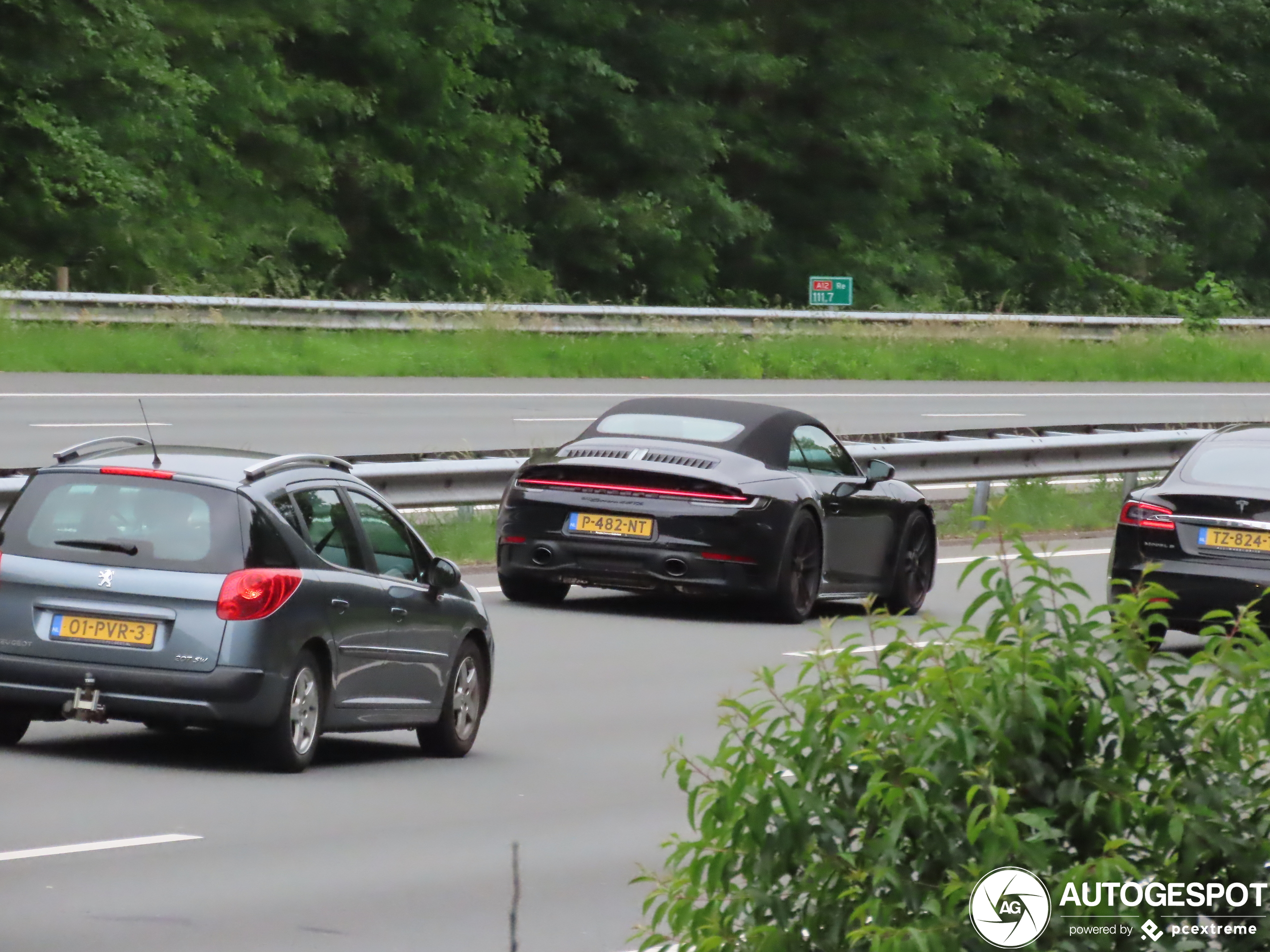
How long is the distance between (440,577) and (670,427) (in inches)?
195

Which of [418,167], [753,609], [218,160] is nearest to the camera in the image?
[753,609]

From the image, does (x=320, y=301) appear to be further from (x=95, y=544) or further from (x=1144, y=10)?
(x=1144, y=10)

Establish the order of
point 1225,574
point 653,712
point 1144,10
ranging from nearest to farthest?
point 653,712, point 1225,574, point 1144,10

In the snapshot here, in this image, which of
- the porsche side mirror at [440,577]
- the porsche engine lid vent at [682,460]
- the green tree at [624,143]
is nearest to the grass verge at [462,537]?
the porsche engine lid vent at [682,460]

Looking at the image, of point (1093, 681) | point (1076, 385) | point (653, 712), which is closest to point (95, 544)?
point (653, 712)

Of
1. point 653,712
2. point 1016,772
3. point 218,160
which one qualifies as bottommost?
point 653,712

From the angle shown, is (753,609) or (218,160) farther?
(218,160)

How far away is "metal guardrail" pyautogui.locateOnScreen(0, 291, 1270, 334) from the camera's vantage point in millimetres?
31938

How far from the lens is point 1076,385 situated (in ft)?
132

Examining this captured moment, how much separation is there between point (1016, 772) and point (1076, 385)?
36.4 meters

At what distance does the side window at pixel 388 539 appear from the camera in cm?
1062

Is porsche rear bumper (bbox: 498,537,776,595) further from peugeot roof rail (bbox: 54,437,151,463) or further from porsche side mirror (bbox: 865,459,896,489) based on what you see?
peugeot roof rail (bbox: 54,437,151,463)

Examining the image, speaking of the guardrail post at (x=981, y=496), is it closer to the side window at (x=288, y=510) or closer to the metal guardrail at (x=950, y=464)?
the metal guardrail at (x=950, y=464)

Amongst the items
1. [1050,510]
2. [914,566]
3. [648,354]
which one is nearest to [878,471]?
[914,566]
